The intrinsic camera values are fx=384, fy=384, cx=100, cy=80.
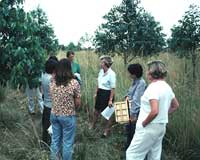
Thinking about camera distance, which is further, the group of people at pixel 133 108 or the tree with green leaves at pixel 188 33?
the tree with green leaves at pixel 188 33

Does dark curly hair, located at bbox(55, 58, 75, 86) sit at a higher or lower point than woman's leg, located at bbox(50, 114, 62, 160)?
higher

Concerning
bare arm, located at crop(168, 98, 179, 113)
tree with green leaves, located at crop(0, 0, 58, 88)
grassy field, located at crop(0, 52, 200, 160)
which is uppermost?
tree with green leaves, located at crop(0, 0, 58, 88)

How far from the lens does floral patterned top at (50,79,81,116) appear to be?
541cm

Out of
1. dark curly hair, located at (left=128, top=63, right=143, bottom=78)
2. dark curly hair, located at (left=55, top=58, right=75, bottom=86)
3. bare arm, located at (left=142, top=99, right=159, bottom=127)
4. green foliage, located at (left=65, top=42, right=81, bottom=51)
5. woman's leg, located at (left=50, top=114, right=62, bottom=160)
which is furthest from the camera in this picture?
green foliage, located at (left=65, top=42, right=81, bottom=51)

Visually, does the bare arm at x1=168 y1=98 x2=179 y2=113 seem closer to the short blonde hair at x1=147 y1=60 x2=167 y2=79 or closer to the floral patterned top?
the short blonde hair at x1=147 y1=60 x2=167 y2=79

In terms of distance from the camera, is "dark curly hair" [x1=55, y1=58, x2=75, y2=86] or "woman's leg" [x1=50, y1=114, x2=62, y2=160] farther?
"woman's leg" [x1=50, y1=114, x2=62, y2=160]

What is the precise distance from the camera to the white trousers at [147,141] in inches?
194

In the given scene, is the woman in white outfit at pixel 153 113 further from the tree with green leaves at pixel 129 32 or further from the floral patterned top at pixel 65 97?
the tree with green leaves at pixel 129 32

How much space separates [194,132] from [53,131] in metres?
2.69

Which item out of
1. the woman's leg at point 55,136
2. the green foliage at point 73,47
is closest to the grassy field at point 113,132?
the woman's leg at point 55,136

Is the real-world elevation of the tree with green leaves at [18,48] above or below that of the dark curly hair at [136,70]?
above

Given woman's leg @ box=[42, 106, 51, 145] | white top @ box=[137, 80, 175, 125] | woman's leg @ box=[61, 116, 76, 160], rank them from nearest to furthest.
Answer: white top @ box=[137, 80, 175, 125] → woman's leg @ box=[61, 116, 76, 160] → woman's leg @ box=[42, 106, 51, 145]

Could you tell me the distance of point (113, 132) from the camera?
8.06 metres

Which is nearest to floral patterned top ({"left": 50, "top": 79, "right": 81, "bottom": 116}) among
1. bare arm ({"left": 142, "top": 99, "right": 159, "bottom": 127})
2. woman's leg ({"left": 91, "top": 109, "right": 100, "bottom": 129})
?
bare arm ({"left": 142, "top": 99, "right": 159, "bottom": 127})
